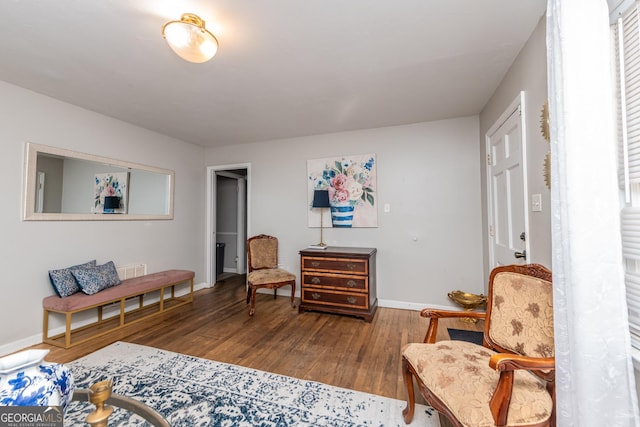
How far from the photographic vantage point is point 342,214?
370 cm

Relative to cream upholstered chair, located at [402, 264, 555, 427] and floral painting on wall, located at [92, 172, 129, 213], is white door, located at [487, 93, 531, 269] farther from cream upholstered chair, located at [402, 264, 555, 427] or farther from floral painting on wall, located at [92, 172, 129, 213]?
floral painting on wall, located at [92, 172, 129, 213]

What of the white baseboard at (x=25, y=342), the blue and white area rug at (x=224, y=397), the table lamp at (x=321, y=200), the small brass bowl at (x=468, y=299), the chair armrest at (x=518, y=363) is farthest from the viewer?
the table lamp at (x=321, y=200)

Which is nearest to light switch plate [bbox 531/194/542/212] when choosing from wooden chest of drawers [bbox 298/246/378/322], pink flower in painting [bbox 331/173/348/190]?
wooden chest of drawers [bbox 298/246/378/322]

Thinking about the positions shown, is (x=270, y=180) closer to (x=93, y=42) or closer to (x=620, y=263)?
(x=93, y=42)

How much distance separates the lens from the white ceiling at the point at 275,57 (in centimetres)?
156

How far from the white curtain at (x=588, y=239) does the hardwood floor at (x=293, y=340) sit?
1.07 meters

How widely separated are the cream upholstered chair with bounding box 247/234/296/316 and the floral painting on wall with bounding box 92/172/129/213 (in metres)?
1.70

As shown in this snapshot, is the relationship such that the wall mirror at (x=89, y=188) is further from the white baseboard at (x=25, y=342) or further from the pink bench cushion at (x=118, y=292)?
the white baseboard at (x=25, y=342)

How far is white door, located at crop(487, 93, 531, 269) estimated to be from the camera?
1938mm

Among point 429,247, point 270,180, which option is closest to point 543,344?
point 429,247

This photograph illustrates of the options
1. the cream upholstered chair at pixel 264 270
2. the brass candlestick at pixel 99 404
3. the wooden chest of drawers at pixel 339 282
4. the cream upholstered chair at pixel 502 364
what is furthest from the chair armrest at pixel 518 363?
the cream upholstered chair at pixel 264 270

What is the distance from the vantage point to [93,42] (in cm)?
183

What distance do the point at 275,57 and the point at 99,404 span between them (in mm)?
2249

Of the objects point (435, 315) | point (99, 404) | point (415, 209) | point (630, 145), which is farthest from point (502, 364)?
point (415, 209)
